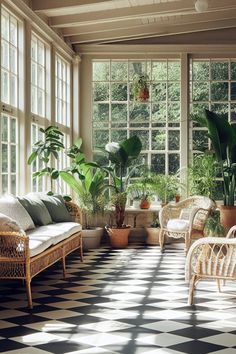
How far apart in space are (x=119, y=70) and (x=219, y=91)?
1.77 metres

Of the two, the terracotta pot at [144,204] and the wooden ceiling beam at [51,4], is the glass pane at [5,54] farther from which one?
the terracotta pot at [144,204]

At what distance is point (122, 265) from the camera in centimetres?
818

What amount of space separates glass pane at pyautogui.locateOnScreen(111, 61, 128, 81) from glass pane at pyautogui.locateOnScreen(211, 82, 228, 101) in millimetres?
1531

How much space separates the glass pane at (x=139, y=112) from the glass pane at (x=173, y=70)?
0.67 meters

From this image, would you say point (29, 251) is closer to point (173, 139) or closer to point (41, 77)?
point (41, 77)

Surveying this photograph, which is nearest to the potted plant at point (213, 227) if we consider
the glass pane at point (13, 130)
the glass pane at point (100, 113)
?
the glass pane at point (100, 113)

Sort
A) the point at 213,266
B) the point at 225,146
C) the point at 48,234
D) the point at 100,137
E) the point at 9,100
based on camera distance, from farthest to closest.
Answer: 1. the point at 100,137
2. the point at 225,146
3. the point at 9,100
4. the point at 48,234
5. the point at 213,266

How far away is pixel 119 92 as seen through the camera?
11.1 m

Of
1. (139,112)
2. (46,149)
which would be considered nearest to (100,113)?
(139,112)

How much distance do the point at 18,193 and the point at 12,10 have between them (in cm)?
226

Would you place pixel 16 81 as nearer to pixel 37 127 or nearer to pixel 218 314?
pixel 37 127

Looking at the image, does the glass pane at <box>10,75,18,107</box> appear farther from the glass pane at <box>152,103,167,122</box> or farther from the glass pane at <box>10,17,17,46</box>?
the glass pane at <box>152,103,167,122</box>

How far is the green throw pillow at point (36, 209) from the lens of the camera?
24.4 ft

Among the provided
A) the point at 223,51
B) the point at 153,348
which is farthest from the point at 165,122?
the point at 153,348
